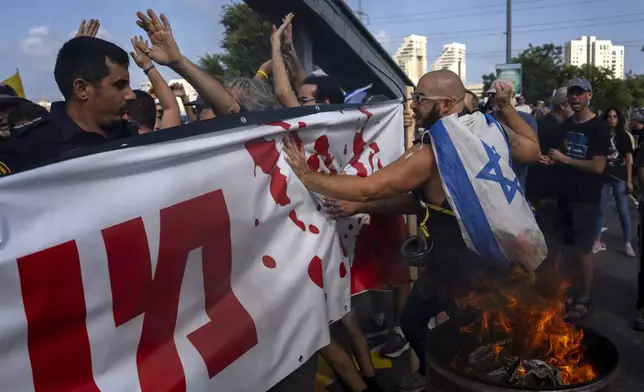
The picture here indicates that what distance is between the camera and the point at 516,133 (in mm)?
3207

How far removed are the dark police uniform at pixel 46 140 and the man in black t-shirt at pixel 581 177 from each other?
3.95 metres

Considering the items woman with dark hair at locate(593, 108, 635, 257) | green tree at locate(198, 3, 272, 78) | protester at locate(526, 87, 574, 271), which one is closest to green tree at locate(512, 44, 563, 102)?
green tree at locate(198, 3, 272, 78)

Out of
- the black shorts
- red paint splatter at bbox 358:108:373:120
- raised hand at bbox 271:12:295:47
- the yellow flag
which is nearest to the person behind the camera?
red paint splatter at bbox 358:108:373:120

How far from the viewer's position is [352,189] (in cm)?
271

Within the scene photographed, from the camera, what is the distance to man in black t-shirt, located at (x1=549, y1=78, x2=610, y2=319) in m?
4.95

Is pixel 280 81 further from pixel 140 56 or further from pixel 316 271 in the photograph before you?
pixel 316 271

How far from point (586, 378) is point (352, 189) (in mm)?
1298

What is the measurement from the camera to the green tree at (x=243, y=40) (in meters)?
33.2

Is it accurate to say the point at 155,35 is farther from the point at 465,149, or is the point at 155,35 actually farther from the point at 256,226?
the point at 465,149

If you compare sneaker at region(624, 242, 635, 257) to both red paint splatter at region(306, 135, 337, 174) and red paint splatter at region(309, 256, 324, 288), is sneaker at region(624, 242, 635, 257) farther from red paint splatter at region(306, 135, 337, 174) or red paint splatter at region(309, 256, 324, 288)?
red paint splatter at region(309, 256, 324, 288)

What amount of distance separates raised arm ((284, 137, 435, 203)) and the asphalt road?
0.91m

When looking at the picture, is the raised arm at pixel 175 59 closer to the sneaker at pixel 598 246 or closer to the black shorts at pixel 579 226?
the black shorts at pixel 579 226

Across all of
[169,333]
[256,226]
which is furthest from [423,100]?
[169,333]

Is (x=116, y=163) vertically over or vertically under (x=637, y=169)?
over
